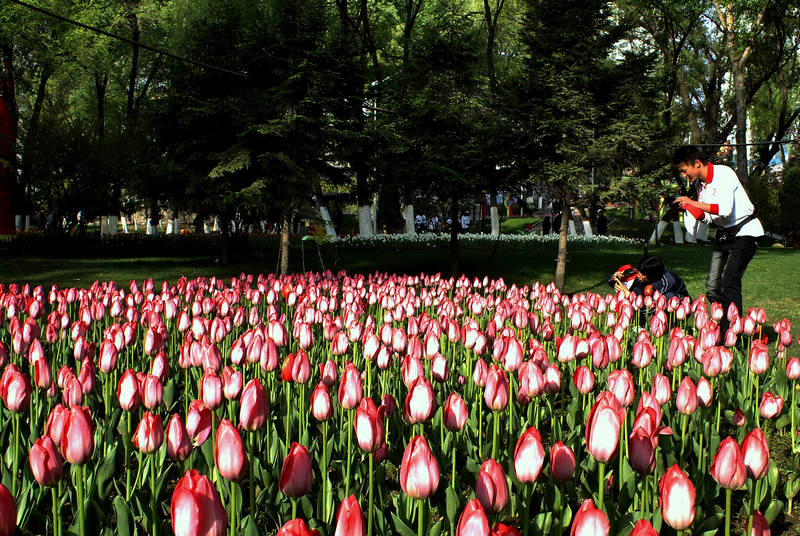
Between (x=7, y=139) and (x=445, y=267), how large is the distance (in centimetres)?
1416

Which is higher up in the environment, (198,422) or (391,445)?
A: (198,422)

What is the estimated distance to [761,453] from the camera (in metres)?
1.95

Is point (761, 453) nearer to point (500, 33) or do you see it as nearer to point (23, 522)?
point (23, 522)

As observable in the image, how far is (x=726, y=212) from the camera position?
19.4 feet

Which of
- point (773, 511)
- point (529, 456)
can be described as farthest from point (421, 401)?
point (773, 511)

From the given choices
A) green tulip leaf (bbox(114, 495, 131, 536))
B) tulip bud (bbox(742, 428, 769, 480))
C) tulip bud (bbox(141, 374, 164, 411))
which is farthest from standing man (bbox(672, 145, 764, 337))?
green tulip leaf (bbox(114, 495, 131, 536))

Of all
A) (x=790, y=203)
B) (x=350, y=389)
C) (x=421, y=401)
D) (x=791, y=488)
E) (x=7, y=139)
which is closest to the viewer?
(x=421, y=401)

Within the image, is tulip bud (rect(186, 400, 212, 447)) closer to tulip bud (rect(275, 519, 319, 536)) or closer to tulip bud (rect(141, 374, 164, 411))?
tulip bud (rect(141, 374, 164, 411))

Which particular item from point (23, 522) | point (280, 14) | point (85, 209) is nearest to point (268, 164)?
point (280, 14)

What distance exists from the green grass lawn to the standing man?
405 centimetres

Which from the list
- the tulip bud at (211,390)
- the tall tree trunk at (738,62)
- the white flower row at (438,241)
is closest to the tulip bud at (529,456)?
the tulip bud at (211,390)

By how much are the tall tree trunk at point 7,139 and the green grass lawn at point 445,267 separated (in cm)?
314

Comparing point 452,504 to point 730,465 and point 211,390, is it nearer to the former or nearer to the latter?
point 730,465

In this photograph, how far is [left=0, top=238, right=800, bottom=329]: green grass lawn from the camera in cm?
1246
